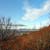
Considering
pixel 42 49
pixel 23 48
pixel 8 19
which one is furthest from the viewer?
pixel 8 19

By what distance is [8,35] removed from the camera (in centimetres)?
2538

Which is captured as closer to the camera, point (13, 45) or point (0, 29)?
point (13, 45)

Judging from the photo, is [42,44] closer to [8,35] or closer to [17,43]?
[17,43]

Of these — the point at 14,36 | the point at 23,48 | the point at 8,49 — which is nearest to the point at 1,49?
the point at 8,49

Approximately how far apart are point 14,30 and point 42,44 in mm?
7284

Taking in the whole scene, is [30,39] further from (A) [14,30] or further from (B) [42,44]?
(A) [14,30]

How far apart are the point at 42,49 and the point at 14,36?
275 inches

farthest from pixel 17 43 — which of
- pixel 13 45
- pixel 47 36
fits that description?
pixel 47 36

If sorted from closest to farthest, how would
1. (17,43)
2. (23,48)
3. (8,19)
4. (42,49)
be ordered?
(42,49)
(23,48)
(17,43)
(8,19)

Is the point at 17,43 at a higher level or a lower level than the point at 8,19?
lower

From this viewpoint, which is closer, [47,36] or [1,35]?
[47,36]

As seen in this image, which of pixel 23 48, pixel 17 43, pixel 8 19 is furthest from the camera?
pixel 8 19

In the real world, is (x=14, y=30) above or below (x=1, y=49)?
above

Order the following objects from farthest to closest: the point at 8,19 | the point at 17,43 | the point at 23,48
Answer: the point at 8,19 → the point at 17,43 → the point at 23,48
